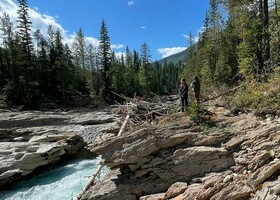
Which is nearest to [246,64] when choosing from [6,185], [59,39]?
[6,185]

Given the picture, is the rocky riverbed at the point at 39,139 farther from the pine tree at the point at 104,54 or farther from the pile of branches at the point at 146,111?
the pine tree at the point at 104,54

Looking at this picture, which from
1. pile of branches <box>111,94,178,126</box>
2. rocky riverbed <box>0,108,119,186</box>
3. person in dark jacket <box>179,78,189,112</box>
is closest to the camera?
person in dark jacket <box>179,78,189,112</box>

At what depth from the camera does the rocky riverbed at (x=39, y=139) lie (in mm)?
18016

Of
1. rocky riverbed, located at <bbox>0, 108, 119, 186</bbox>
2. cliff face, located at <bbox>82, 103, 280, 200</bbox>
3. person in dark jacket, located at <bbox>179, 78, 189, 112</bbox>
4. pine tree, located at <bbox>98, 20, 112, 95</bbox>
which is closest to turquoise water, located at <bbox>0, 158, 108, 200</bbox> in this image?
rocky riverbed, located at <bbox>0, 108, 119, 186</bbox>

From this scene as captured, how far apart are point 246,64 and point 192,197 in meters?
14.1

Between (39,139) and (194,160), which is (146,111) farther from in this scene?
(39,139)

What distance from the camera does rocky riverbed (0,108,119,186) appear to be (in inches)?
709

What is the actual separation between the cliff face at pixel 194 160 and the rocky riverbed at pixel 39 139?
33.9 feet

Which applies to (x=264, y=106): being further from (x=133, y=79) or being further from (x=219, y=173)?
(x=133, y=79)

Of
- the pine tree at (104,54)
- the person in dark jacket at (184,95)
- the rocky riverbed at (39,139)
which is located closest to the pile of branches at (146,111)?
the person in dark jacket at (184,95)

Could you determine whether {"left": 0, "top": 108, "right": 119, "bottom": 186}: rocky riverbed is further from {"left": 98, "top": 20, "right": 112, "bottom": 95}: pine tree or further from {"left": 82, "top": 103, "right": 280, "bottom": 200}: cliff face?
{"left": 98, "top": 20, "right": 112, "bottom": 95}: pine tree

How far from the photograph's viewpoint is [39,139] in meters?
22.4

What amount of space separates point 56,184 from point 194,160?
10.0 metres

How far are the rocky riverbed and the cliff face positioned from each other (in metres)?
10.3
